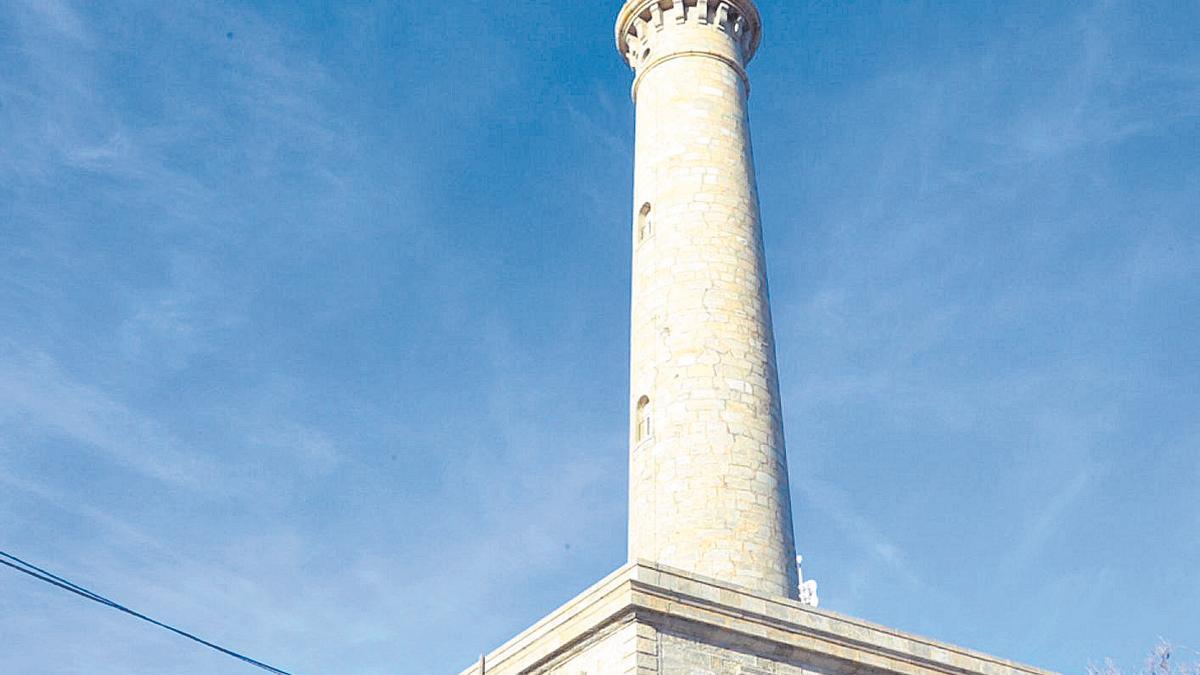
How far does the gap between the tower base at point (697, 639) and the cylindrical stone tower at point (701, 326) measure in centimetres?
221

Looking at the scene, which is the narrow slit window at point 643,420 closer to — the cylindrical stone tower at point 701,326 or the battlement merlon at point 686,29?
the cylindrical stone tower at point 701,326

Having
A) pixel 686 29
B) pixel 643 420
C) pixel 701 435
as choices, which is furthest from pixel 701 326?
pixel 686 29

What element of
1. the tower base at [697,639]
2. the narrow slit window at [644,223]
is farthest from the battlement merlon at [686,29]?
the tower base at [697,639]

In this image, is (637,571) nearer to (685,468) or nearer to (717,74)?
(685,468)

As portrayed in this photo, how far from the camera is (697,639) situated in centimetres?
1370

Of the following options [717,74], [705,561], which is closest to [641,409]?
[705,561]

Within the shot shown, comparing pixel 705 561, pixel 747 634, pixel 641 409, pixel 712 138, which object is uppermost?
pixel 712 138

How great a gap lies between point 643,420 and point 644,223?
10.7 ft

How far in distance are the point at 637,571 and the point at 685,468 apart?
13.5 feet

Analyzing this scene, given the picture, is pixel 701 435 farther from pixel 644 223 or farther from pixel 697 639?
pixel 697 639

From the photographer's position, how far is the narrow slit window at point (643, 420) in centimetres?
1847

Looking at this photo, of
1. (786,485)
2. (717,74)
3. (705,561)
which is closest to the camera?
(705,561)

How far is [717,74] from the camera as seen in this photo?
21.2 metres

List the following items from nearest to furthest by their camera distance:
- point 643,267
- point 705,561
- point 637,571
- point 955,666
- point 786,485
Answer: point 637,571 < point 955,666 < point 705,561 < point 786,485 < point 643,267
